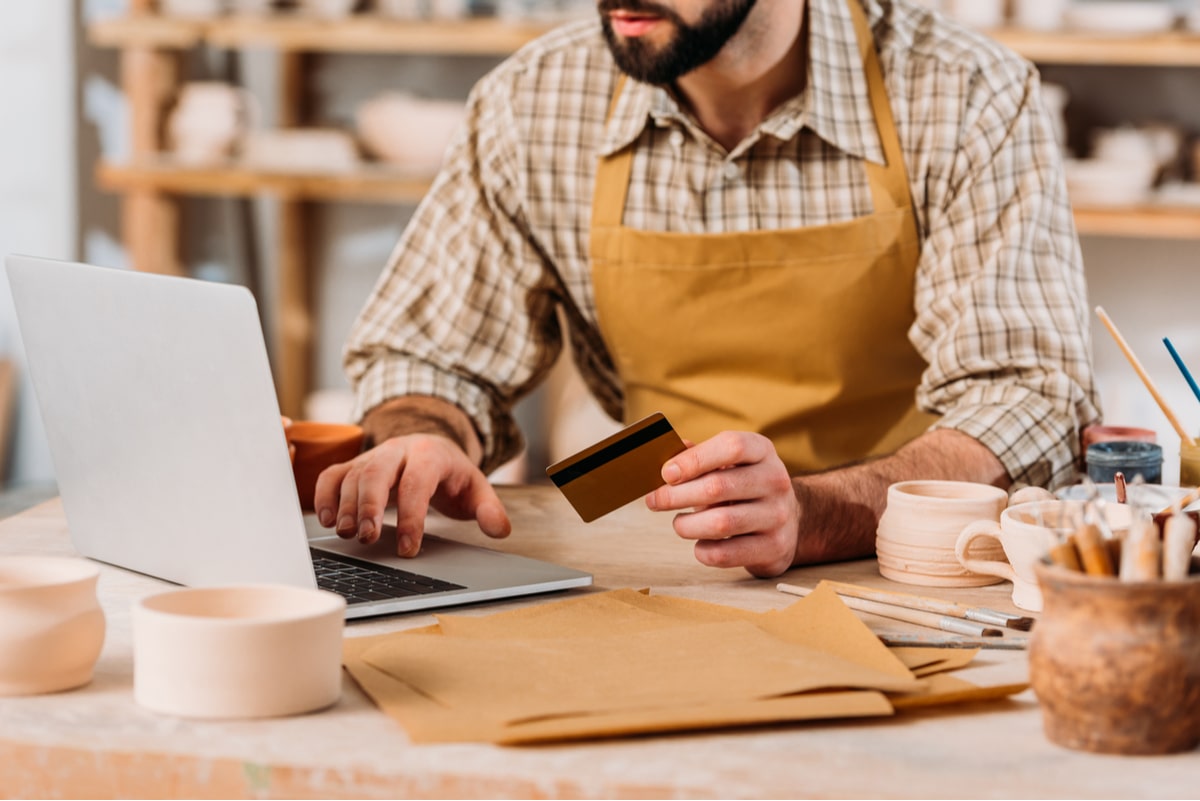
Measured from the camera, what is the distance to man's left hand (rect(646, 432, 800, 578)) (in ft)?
3.90

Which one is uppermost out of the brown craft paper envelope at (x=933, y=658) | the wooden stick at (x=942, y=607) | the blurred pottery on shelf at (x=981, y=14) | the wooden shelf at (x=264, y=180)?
the blurred pottery on shelf at (x=981, y=14)

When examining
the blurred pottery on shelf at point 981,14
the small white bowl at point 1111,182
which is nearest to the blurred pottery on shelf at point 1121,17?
the blurred pottery on shelf at point 981,14

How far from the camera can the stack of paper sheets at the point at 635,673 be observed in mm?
838

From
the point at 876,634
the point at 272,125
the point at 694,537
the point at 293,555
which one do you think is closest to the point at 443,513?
the point at 694,537

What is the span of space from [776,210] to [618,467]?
710 millimetres

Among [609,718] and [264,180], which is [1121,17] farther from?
[609,718]

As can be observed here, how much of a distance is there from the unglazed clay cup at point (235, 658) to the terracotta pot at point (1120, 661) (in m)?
0.40

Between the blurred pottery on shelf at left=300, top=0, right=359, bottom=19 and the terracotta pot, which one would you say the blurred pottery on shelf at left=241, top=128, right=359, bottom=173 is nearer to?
the blurred pottery on shelf at left=300, top=0, right=359, bottom=19

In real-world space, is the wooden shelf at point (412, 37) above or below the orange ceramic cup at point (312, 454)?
above

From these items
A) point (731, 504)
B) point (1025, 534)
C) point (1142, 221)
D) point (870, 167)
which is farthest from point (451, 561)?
point (1142, 221)

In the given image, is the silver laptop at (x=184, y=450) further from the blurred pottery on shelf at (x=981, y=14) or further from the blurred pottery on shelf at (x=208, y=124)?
the blurred pottery on shelf at (x=208, y=124)

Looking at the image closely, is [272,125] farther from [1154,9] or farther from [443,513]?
[443,513]

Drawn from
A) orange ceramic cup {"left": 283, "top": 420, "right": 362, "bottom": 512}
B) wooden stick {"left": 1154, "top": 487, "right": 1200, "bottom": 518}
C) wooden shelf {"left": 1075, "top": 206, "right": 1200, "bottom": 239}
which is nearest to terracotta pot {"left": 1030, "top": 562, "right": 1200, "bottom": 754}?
wooden stick {"left": 1154, "top": 487, "right": 1200, "bottom": 518}

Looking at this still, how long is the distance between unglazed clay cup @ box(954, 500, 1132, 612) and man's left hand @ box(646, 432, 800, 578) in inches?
5.7
